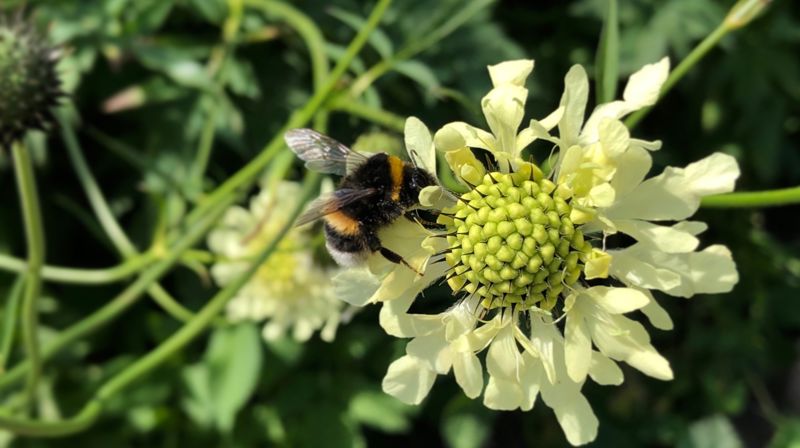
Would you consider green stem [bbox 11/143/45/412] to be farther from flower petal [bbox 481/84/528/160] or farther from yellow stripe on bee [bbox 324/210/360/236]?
flower petal [bbox 481/84/528/160]

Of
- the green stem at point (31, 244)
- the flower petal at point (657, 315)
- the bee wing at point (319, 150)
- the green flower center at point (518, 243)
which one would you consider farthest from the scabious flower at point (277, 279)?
the flower petal at point (657, 315)

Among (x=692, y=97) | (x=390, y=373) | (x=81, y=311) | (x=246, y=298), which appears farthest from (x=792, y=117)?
(x=81, y=311)

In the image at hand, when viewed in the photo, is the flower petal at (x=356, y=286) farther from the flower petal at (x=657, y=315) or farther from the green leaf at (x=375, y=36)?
the green leaf at (x=375, y=36)

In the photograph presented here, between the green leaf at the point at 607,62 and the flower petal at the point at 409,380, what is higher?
the green leaf at the point at 607,62

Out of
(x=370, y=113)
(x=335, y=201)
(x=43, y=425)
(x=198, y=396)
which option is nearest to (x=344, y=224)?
(x=335, y=201)

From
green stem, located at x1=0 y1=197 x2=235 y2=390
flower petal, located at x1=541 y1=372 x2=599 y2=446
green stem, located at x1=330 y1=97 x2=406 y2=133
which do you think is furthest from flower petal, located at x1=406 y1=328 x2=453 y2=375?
green stem, located at x1=0 y1=197 x2=235 y2=390

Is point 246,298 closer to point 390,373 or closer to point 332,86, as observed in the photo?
point 332,86

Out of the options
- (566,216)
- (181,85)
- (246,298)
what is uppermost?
(566,216)

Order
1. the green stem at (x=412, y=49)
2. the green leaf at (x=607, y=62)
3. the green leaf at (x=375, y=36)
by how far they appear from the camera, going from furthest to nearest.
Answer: the green leaf at (x=375, y=36) < the green stem at (x=412, y=49) < the green leaf at (x=607, y=62)
